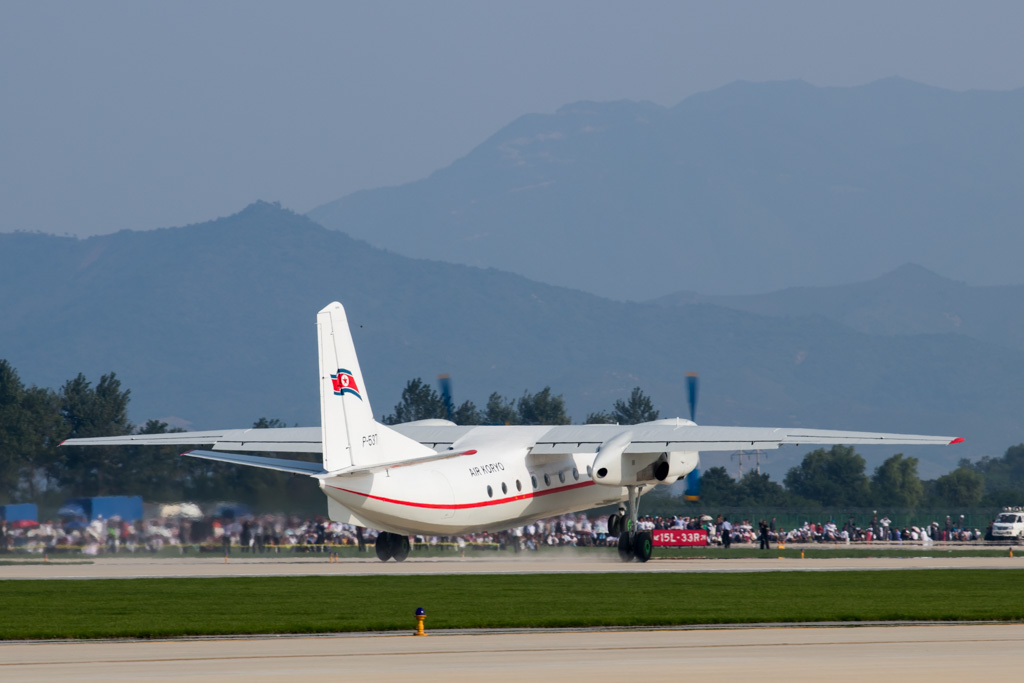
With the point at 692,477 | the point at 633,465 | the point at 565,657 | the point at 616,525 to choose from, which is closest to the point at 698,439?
the point at 633,465

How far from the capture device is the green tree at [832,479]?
361 ft

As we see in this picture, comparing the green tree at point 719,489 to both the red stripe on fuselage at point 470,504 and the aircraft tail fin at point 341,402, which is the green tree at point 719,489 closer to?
A: the red stripe on fuselage at point 470,504

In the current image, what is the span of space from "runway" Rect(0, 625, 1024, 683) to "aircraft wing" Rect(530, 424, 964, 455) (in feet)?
59.2

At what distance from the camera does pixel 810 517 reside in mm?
79750

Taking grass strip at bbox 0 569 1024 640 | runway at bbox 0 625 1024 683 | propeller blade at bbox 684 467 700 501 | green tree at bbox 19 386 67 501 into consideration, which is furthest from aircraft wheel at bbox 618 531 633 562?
runway at bbox 0 625 1024 683

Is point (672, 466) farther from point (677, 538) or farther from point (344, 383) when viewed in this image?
point (677, 538)

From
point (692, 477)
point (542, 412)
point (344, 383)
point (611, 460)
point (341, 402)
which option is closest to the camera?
point (341, 402)

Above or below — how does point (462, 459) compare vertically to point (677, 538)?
above

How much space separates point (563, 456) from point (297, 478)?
389 inches

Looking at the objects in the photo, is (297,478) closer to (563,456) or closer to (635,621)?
(563,456)

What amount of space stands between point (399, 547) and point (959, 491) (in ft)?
270

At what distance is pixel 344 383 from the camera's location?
3528 centimetres

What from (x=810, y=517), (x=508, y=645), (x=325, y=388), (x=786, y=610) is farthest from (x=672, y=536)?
(x=508, y=645)

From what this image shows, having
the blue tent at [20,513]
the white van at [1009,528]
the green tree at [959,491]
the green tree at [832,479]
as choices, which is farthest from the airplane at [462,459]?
the green tree at [959,491]
